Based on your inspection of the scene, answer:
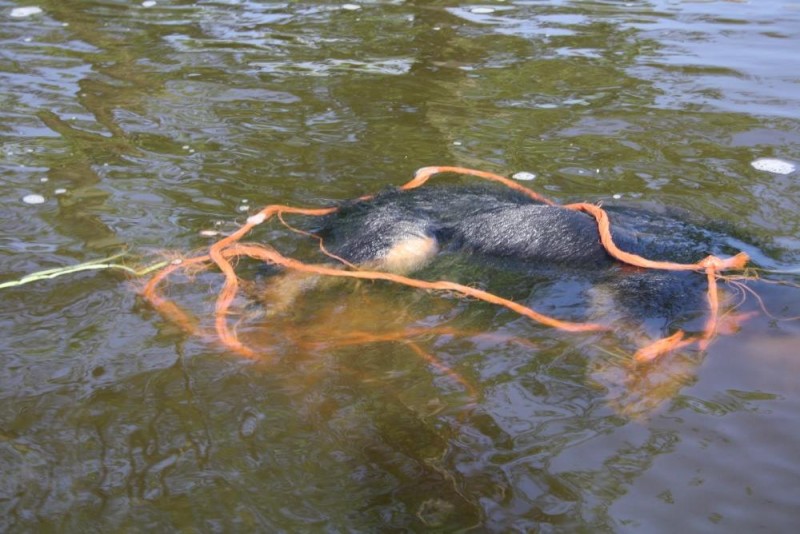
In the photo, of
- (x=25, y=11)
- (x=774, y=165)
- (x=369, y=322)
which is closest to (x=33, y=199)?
(x=369, y=322)

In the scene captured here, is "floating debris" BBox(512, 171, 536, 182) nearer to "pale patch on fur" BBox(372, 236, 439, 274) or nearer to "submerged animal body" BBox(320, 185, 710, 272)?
"submerged animal body" BBox(320, 185, 710, 272)

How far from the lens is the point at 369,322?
4.20m

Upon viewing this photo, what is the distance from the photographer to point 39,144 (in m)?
6.25

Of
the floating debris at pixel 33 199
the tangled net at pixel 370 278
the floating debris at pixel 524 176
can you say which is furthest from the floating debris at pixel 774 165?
the floating debris at pixel 33 199

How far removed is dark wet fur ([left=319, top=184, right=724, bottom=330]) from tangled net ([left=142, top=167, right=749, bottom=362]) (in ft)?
0.24

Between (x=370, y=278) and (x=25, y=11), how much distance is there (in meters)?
7.71

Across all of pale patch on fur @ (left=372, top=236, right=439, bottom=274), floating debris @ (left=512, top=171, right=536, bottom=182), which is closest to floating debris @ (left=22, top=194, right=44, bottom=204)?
pale patch on fur @ (left=372, top=236, right=439, bottom=274)

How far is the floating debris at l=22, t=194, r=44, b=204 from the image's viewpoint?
537cm

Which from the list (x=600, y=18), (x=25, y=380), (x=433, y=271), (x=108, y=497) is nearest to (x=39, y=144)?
(x=25, y=380)

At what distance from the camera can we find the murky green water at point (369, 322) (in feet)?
10.00

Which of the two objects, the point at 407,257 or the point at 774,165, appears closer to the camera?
the point at 407,257

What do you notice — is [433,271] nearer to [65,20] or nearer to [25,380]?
[25,380]

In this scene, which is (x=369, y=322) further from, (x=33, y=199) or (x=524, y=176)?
(x=33, y=199)

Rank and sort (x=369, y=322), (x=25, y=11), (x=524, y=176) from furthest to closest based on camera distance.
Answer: (x=25, y=11) < (x=524, y=176) < (x=369, y=322)
